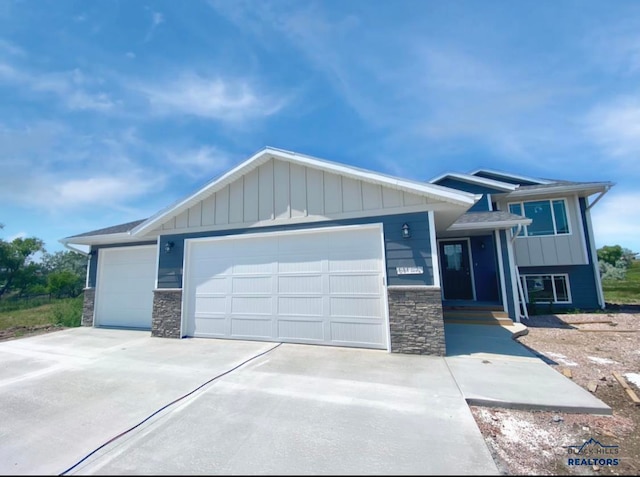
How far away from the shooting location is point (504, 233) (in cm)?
830

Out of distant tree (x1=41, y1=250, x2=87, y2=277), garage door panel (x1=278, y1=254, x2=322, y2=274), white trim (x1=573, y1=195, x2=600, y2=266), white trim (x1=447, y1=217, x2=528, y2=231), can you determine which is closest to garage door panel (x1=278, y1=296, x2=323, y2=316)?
garage door panel (x1=278, y1=254, x2=322, y2=274)

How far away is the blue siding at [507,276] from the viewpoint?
7.96 meters

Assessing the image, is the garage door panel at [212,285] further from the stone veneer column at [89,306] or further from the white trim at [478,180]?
the white trim at [478,180]

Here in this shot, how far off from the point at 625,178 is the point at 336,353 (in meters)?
12.5

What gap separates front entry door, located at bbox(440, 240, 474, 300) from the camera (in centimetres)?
996

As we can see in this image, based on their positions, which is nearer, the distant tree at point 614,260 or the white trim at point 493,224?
the white trim at point 493,224

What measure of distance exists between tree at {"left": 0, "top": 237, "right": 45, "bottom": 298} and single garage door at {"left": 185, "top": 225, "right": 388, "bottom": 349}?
2289 centimetres

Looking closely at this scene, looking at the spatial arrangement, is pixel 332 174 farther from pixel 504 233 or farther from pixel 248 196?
pixel 504 233

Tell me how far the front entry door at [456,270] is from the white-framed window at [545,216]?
103 inches

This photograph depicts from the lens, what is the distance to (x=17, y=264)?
20.4 meters

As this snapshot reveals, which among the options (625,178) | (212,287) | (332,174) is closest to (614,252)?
(625,178)

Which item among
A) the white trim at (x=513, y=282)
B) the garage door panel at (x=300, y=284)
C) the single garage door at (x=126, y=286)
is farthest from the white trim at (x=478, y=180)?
the single garage door at (x=126, y=286)

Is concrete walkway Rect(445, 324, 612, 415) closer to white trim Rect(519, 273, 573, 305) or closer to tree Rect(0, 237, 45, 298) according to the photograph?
white trim Rect(519, 273, 573, 305)

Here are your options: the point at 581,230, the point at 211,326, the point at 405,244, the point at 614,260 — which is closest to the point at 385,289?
the point at 405,244
